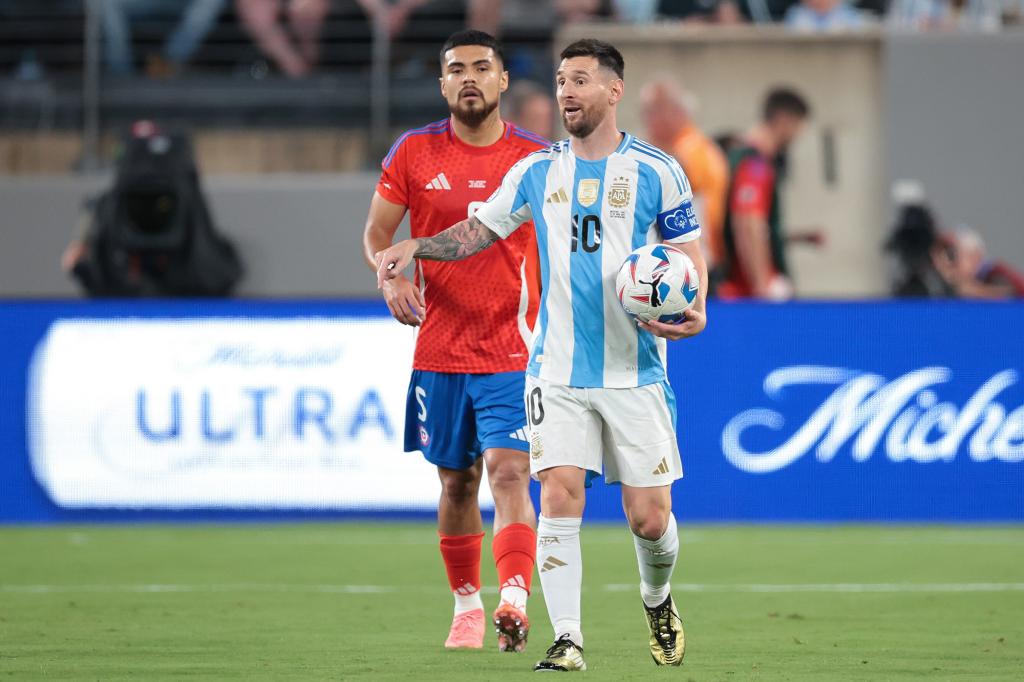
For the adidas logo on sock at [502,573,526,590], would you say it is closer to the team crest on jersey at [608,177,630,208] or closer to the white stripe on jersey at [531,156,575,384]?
the white stripe on jersey at [531,156,575,384]

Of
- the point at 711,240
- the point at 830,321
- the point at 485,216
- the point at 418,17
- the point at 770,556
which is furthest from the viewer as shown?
the point at 418,17

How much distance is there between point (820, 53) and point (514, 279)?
9.01 meters

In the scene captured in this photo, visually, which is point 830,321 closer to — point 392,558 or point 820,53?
point 392,558

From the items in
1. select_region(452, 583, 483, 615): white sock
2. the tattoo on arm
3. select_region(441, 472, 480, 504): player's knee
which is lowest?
select_region(452, 583, 483, 615): white sock

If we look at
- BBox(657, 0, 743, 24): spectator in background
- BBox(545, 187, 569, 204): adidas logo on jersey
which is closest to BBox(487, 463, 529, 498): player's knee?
BBox(545, 187, 569, 204): adidas logo on jersey

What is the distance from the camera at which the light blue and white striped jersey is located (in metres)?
5.93

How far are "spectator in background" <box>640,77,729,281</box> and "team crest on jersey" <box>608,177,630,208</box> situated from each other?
809 centimetres

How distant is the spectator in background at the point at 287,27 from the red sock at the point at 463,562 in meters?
9.08

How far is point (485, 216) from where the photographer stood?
6.18m

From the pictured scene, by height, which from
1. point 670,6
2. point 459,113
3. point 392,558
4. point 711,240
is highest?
point 670,6

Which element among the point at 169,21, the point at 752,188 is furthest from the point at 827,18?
the point at 169,21

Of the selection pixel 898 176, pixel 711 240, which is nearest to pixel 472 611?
pixel 711 240

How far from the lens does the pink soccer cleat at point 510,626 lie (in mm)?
6293

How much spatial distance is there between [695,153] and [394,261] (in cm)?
866
